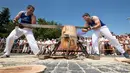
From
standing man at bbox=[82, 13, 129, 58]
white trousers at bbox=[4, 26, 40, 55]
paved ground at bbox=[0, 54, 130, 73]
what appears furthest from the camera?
white trousers at bbox=[4, 26, 40, 55]

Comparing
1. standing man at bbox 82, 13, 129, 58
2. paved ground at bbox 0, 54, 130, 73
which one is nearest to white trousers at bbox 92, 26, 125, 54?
standing man at bbox 82, 13, 129, 58

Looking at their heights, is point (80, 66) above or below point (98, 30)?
below

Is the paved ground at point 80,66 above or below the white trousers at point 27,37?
below

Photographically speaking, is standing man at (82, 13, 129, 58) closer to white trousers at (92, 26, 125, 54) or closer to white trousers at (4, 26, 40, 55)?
white trousers at (92, 26, 125, 54)

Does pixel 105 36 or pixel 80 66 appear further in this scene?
pixel 105 36

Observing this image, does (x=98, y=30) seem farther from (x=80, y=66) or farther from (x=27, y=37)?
(x=80, y=66)

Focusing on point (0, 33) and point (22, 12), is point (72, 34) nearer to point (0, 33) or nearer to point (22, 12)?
point (22, 12)

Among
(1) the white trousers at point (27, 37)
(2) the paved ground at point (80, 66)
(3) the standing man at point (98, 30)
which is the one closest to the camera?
(2) the paved ground at point (80, 66)

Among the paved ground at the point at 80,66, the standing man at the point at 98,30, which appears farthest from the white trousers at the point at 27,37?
the paved ground at the point at 80,66

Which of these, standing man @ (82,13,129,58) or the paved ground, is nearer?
the paved ground

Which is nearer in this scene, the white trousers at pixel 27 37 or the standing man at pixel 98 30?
the standing man at pixel 98 30

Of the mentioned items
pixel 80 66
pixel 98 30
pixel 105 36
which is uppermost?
pixel 98 30

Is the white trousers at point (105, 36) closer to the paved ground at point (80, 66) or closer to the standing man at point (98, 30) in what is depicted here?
the standing man at point (98, 30)

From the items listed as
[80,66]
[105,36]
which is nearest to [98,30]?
[105,36]
